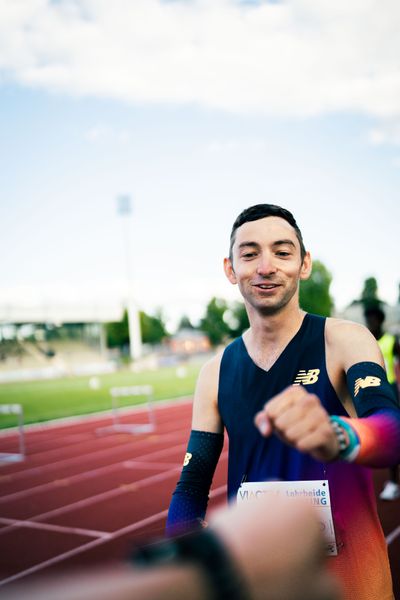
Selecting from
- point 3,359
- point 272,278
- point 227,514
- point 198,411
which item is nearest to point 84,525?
point 198,411

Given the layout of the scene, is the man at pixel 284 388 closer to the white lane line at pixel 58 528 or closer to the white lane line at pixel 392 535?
the white lane line at pixel 392 535

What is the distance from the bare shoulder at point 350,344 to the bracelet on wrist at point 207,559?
1237 mm

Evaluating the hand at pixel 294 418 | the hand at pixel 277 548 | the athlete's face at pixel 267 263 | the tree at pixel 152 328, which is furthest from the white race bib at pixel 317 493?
the tree at pixel 152 328

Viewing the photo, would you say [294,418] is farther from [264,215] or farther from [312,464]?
[264,215]

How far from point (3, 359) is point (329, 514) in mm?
51941

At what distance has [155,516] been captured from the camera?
21.6 feet

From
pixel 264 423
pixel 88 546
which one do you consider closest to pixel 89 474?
pixel 88 546

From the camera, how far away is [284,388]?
1847 mm

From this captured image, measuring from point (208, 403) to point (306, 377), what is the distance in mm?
403

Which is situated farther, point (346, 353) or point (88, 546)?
point (88, 546)

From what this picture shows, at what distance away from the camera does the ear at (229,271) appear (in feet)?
6.41

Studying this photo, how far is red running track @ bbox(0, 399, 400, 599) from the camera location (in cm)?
552

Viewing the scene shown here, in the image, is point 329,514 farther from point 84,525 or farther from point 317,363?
point 84,525

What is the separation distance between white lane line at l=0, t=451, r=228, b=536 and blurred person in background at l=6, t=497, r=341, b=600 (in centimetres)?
657
